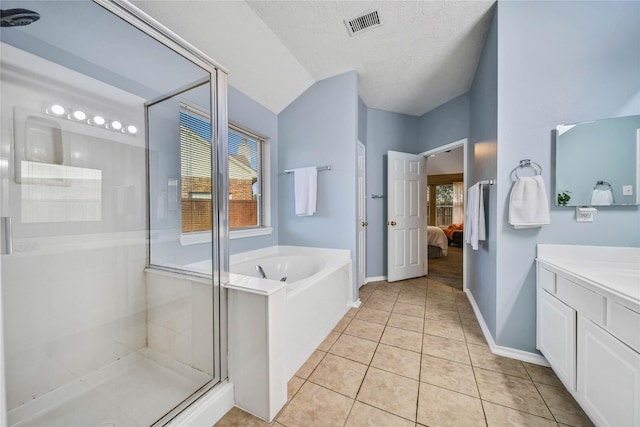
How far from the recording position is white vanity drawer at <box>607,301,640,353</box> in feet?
2.58

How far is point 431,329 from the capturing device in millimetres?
1956

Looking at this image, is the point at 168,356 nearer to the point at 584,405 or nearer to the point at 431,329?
the point at 431,329

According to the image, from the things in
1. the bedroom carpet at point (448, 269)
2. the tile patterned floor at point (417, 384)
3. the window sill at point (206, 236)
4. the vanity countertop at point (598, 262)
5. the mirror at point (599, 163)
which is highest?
the mirror at point (599, 163)

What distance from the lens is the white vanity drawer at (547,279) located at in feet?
4.31

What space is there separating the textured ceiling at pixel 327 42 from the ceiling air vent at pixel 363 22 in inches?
1.7

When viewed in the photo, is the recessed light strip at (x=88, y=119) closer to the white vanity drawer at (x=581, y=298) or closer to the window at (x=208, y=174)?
the window at (x=208, y=174)

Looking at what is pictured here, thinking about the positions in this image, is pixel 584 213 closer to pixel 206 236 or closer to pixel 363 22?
pixel 363 22

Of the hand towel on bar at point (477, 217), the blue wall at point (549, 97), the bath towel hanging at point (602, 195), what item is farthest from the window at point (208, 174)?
the bath towel hanging at point (602, 195)

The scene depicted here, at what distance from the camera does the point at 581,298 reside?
1.08 metres

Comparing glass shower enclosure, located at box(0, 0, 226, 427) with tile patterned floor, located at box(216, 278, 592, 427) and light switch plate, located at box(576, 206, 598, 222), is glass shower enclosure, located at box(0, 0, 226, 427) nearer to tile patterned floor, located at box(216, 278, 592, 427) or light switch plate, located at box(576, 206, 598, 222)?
tile patterned floor, located at box(216, 278, 592, 427)

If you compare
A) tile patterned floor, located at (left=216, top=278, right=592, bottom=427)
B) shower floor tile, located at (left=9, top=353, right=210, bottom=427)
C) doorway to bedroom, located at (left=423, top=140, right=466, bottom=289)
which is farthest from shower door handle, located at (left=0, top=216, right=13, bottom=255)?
doorway to bedroom, located at (left=423, top=140, right=466, bottom=289)

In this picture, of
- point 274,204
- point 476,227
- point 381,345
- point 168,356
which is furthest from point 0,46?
point 476,227

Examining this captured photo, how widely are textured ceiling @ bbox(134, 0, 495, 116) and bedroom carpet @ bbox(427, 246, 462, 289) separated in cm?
266

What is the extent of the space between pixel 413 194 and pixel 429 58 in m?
1.78
